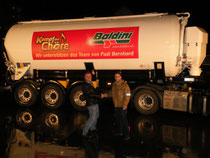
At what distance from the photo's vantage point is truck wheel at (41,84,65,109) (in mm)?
10258

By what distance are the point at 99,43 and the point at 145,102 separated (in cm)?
299

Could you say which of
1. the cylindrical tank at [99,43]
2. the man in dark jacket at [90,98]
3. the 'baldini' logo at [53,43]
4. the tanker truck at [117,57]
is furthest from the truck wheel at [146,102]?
the 'baldini' logo at [53,43]

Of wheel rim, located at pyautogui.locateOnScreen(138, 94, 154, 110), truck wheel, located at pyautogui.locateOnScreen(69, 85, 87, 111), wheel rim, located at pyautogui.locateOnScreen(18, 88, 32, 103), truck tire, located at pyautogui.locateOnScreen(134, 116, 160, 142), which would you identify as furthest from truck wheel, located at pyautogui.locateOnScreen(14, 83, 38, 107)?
truck tire, located at pyautogui.locateOnScreen(134, 116, 160, 142)

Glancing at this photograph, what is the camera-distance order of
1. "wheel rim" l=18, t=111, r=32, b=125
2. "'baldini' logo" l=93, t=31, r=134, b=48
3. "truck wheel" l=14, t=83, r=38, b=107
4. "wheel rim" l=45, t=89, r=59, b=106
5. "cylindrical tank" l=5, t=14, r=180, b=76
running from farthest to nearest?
1. "truck wheel" l=14, t=83, r=38, b=107
2. "wheel rim" l=45, t=89, r=59, b=106
3. "'baldini' logo" l=93, t=31, r=134, b=48
4. "cylindrical tank" l=5, t=14, r=180, b=76
5. "wheel rim" l=18, t=111, r=32, b=125

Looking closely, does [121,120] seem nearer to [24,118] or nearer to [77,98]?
[77,98]

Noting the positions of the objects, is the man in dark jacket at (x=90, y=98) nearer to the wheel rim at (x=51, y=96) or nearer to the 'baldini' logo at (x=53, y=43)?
the 'baldini' logo at (x=53, y=43)

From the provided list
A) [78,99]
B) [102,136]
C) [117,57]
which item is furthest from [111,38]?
[102,136]

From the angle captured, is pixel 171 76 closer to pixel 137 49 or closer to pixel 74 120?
pixel 137 49

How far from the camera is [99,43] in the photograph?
9305 millimetres

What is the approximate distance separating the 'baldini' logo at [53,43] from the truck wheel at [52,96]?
5.52 feet

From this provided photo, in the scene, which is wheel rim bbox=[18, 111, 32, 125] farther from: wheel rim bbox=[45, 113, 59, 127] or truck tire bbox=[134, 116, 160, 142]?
truck tire bbox=[134, 116, 160, 142]

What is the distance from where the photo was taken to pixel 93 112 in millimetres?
6652

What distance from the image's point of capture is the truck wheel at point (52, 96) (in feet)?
33.7

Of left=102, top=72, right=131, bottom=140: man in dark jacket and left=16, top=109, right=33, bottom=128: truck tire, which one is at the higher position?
left=102, top=72, right=131, bottom=140: man in dark jacket
